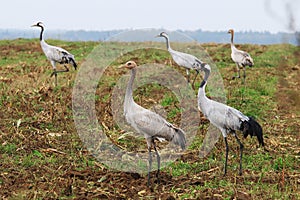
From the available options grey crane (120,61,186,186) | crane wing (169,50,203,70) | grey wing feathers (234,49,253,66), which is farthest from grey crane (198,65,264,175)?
grey wing feathers (234,49,253,66)

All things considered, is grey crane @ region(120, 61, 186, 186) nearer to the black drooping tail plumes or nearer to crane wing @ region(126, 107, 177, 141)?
crane wing @ region(126, 107, 177, 141)

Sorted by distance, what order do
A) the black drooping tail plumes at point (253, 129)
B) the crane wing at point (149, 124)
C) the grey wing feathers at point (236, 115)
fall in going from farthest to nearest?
the grey wing feathers at point (236, 115)
the black drooping tail plumes at point (253, 129)
the crane wing at point (149, 124)

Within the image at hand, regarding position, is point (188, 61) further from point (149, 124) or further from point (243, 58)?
point (149, 124)

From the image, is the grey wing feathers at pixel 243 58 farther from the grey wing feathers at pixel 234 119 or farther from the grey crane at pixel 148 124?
the grey crane at pixel 148 124

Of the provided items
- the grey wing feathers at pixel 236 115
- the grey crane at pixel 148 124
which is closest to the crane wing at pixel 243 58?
the grey wing feathers at pixel 236 115

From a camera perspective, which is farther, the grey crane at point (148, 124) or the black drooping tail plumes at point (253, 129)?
the black drooping tail plumes at point (253, 129)

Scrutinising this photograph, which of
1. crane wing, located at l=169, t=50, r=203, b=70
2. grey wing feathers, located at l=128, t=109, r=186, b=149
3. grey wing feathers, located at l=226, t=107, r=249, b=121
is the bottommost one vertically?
grey wing feathers, located at l=128, t=109, r=186, b=149

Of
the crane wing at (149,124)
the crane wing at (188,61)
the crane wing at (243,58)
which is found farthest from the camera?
the crane wing at (243,58)

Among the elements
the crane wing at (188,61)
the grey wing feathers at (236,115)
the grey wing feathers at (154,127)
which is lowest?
the grey wing feathers at (154,127)

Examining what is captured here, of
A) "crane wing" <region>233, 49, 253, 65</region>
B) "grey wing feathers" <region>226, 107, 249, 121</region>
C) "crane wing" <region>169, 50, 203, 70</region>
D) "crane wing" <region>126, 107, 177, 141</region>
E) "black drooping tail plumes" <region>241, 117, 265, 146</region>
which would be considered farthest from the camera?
"crane wing" <region>233, 49, 253, 65</region>

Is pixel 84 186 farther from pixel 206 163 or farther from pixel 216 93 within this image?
pixel 216 93

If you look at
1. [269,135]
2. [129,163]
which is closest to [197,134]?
[269,135]

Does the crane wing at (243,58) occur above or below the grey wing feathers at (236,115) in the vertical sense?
above

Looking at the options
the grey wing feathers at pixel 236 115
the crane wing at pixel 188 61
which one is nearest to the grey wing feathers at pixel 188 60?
the crane wing at pixel 188 61
